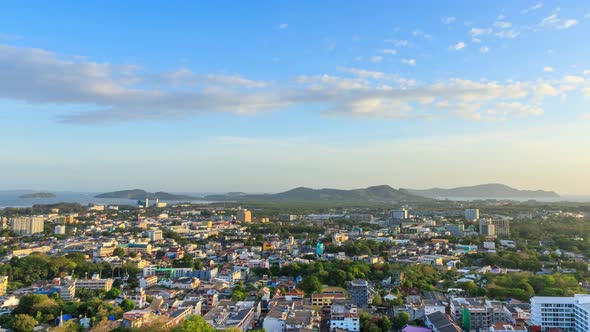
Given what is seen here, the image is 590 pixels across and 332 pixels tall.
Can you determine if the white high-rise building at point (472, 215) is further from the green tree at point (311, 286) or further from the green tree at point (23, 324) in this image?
the green tree at point (23, 324)

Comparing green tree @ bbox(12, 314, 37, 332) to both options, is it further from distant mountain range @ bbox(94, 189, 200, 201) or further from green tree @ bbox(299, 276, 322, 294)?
distant mountain range @ bbox(94, 189, 200, 201)

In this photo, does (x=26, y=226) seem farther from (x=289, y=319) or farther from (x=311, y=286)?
(x=289, y=319)

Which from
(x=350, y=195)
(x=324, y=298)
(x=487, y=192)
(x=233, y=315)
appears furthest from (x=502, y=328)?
(x=487, y=192)

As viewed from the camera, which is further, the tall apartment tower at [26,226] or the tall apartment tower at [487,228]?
the tall apartment tower at [26,226]

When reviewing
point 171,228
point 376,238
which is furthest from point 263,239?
point 171,228

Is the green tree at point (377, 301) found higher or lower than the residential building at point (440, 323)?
lower

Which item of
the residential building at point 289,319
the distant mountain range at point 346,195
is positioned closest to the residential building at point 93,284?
the residential building at point 289,319
